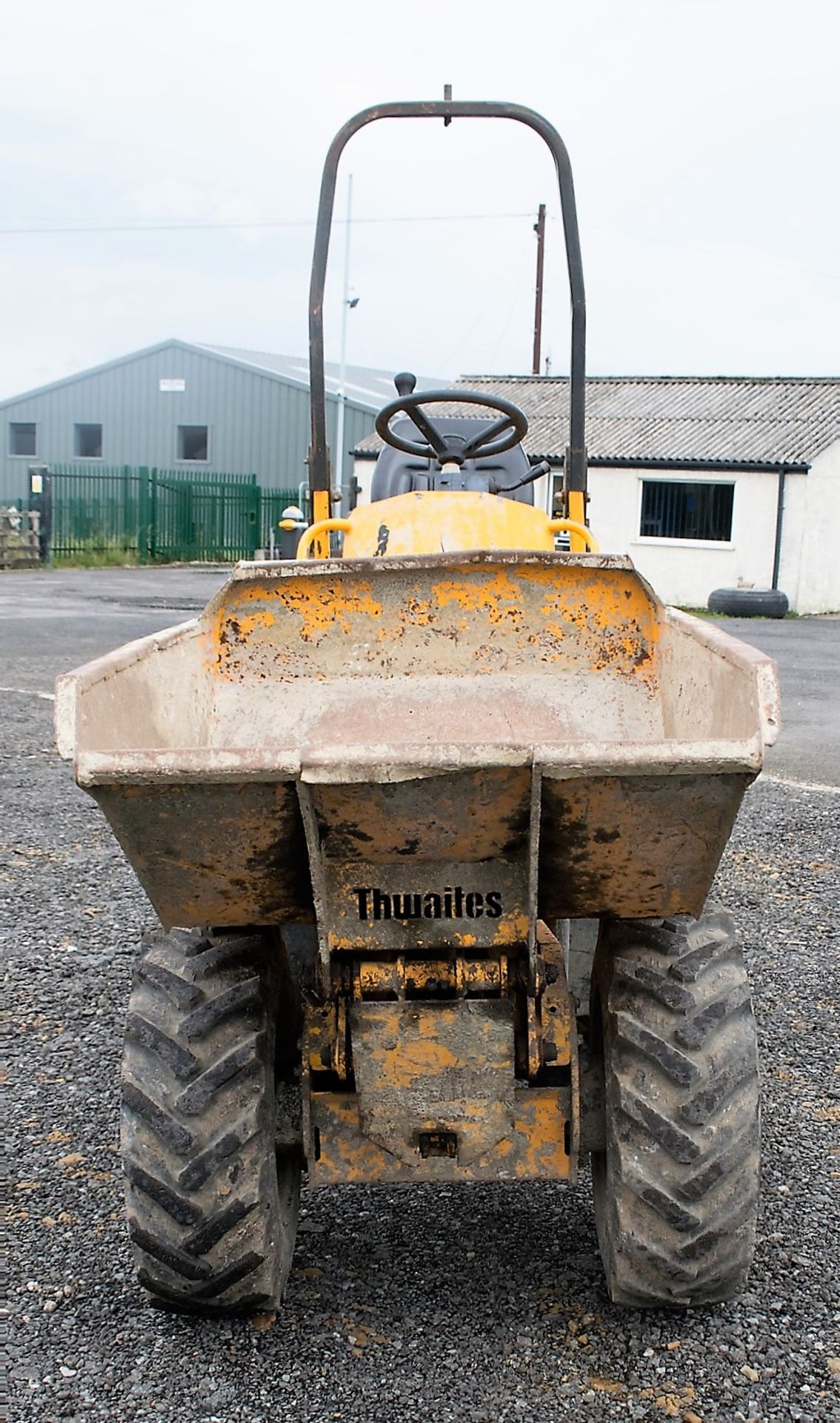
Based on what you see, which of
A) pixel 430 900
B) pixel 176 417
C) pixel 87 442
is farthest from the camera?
pixel 87 442

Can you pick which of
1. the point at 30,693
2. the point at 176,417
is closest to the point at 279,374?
the point at 176,417

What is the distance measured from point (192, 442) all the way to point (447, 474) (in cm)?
3664

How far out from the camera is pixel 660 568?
25312 millimetres

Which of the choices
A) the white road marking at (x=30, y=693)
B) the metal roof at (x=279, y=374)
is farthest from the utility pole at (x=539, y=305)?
the white road marking at (x=30, y=693)

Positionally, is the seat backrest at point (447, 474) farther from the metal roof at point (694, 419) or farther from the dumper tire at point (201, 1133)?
the metal roof at point (694, 419)

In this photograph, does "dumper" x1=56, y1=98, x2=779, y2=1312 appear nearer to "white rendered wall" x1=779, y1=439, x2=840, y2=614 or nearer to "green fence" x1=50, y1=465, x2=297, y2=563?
"white rendered wall" x1=779, y1=439, x2=840, y2=614

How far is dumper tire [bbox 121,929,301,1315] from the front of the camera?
9.55 feet

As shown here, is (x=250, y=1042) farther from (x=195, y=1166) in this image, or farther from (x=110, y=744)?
(x=110, y=744)

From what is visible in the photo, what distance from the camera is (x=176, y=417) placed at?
40125mm

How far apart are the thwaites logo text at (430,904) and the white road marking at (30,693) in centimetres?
898

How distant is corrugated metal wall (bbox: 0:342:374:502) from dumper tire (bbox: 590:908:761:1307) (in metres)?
32.0

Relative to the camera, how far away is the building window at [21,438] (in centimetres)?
4375

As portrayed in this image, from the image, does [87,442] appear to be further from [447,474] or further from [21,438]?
[447,474]

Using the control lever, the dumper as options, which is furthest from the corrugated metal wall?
the dumper
